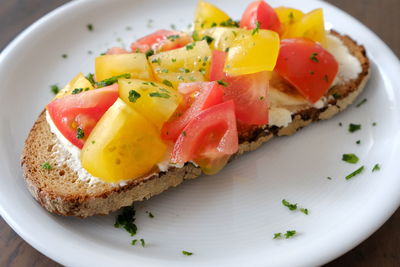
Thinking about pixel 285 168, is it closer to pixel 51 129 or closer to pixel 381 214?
pixel 381 214

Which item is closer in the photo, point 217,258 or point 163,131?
point 217,258

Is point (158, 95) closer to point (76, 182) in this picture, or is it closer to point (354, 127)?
point (76, 182)

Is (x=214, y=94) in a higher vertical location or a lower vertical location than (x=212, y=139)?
higher

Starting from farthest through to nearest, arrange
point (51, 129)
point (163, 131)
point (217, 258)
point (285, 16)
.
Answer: point (285, 16) → point (51, 129) → point (163, 131) → point (217, 258)

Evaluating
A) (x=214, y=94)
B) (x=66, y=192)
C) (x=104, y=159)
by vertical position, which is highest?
(x=214, y=94)

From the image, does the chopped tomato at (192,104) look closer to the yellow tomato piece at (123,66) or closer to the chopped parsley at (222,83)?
the chopped parsley at (222,83)

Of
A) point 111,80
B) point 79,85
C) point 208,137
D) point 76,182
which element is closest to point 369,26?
point 208,137

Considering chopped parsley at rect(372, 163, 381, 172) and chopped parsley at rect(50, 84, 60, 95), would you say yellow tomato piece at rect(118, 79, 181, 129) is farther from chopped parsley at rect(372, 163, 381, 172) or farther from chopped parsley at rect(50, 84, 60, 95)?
chopped parsley at rect(372, 163, 381, 172)

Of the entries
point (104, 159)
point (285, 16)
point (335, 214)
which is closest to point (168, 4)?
point (285, 16)
